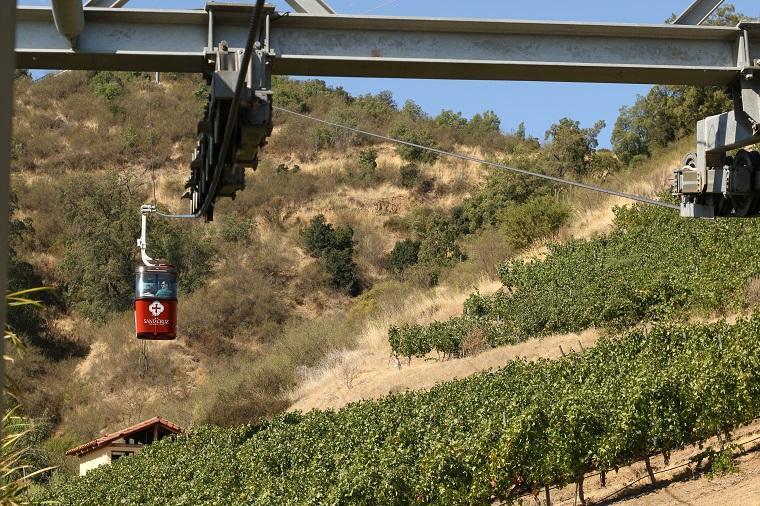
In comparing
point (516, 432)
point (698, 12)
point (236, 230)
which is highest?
point (698, 12)

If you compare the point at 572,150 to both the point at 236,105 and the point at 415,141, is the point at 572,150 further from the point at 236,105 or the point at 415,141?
the point at 236,105

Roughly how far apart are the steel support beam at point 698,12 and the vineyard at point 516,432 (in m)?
9.30

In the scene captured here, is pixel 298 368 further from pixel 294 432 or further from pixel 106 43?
pixel 106 43

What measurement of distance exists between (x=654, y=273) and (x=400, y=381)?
641cm

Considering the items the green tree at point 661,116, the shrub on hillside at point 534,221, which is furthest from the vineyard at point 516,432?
the green tree at point 661,116

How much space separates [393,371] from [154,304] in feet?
34.3

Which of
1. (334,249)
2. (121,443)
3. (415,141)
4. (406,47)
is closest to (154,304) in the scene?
(121,443)

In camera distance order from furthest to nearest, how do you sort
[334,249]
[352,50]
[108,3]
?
[334,249] → [352,50] → [108,3]

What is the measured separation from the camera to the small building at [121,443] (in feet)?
→ 96.6

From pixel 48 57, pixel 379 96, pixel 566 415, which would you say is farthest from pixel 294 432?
pixel 379 96

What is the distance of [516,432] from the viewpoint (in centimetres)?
1482

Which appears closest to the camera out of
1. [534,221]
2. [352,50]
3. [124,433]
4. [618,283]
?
[352,50]

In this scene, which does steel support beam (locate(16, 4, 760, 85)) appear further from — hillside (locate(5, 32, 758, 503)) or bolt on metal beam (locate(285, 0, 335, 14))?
hillside (locate(5, 32, 758, 503))

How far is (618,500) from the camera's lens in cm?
1510
